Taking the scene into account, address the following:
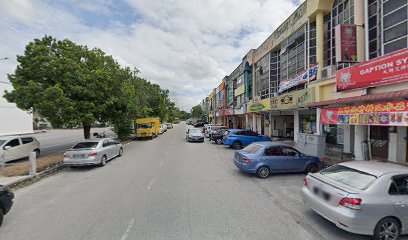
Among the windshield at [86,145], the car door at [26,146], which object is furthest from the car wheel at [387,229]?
the car door at [26,146]

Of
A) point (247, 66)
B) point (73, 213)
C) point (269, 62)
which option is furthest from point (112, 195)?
point (247, 66)

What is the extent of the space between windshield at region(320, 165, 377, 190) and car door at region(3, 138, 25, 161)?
1562 cm

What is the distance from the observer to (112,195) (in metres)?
6.99

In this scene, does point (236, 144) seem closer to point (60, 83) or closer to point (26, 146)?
point (60, 83)

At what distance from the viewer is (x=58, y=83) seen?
13281 millimetres

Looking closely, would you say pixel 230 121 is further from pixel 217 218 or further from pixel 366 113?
pixel 217 218

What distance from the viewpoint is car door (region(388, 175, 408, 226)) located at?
4.23 m

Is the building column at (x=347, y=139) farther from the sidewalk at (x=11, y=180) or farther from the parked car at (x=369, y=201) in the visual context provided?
the sidewalk at (x=11, y=180)

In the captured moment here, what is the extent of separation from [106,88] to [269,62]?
1658 centimetres

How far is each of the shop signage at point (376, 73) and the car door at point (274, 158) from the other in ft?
17.3

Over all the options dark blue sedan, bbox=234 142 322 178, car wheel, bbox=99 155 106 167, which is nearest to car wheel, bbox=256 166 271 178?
dark blue sedan, bbox=234 142 322 178

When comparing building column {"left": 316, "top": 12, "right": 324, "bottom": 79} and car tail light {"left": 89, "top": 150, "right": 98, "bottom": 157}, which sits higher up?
building column {"left": 316, "top": 12, "right": 324, "bottom": 79}

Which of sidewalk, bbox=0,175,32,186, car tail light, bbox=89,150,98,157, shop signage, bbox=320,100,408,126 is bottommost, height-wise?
sidewalk, bbox=0,175,32,186

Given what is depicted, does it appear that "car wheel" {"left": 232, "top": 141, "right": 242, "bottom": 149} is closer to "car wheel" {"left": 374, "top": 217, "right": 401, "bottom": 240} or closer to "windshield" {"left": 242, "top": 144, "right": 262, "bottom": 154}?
"windshield" {"left": 242, "top": 144, "right": 262, "bottom": 154}
